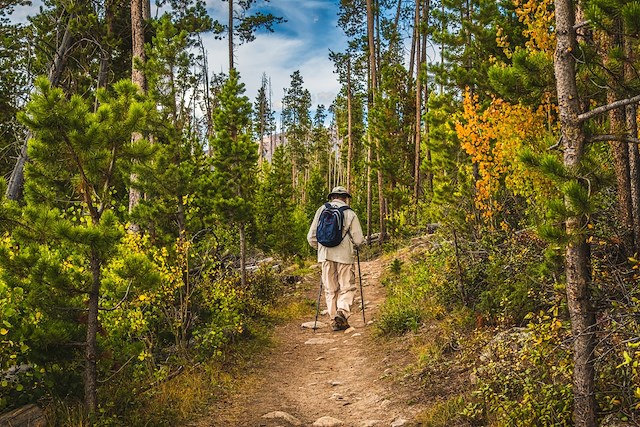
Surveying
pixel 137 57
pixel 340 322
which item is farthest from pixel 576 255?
pixel 137 57

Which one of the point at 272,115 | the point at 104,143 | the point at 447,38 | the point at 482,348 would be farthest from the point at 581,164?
the point at 272,115

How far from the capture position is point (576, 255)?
10.7 ft

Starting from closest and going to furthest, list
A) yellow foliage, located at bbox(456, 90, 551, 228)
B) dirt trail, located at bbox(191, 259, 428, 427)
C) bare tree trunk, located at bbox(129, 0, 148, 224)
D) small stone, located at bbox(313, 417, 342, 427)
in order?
small stone, located at bbox(313, 417, 342, 427)
dirt trail, located at bbox(191, 259, 428, 427)
yellow foliage, located at bbox(456, 90, 551, 228)
bare tree trunk, located at bbox(129, 0, 148, 224)

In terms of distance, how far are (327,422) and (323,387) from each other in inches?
44.4

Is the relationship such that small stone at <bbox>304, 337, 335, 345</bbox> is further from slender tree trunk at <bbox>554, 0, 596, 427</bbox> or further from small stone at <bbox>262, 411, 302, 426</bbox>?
slender tree trunk at <bbox>554, 0, 596, 427</bbox>

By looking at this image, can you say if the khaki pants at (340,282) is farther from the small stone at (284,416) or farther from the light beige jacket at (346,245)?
the small stone at (284,416)

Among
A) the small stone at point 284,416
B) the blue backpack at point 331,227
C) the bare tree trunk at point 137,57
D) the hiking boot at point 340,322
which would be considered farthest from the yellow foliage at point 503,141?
the bare tree trunk at point 137,57

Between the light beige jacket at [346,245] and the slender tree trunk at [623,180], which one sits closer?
the slender tree trunk at [623,180]

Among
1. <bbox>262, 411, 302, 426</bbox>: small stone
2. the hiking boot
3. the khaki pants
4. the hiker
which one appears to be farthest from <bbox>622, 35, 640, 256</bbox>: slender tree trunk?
the hiking boot

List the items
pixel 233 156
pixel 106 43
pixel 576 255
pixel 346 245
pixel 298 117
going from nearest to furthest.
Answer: pixel 576 255, pixel 346 245, pixel 233 156, pixel 106 43, pixel 298 117

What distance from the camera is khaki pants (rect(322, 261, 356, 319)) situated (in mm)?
8133

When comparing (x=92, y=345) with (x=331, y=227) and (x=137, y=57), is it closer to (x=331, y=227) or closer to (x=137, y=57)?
(x=331, y=227)

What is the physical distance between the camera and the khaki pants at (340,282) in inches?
320

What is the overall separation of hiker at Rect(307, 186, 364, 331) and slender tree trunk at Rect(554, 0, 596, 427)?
4.80 meters
